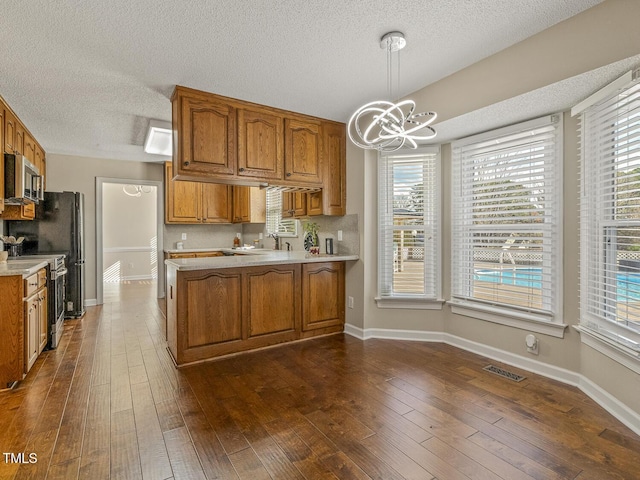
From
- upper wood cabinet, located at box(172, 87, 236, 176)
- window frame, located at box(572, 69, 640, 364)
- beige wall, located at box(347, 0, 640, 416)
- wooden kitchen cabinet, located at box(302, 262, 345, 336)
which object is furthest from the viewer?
wooden kitchen cabinet, located at box(302, 262, 345, 336)

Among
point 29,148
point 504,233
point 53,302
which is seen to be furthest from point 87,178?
point 504,233

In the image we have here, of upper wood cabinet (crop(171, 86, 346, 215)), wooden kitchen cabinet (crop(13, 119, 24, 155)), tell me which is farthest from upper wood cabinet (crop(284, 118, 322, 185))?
wooden kitchen cabinet (crop(13, 119, 24, 155))

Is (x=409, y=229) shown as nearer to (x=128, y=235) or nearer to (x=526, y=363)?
(x=526, y=363)

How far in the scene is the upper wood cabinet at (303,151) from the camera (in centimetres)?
363

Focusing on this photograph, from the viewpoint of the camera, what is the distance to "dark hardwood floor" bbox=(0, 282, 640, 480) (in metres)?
1.70

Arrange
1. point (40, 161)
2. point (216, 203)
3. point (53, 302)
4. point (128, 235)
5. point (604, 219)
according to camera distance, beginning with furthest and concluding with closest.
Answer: point (128, 235) < point (216, 203) < point (40, 161) < point (53, 302) < point (604, 219)

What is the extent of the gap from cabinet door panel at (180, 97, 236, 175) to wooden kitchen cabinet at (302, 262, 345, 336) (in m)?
1.34

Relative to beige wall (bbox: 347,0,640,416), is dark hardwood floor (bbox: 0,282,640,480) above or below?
below

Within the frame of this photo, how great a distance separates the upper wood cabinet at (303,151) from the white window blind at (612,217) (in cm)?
232

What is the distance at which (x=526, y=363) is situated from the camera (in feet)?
9.49

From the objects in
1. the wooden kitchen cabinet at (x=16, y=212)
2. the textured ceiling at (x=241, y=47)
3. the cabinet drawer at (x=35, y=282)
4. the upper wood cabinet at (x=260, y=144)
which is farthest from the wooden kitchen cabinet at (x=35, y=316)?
the upper wood cabinet at (x=260, y=144)

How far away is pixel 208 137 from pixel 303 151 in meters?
1.03

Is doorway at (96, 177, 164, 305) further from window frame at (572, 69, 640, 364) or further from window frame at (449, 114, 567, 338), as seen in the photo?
window frame at (572, 69, 640, 364)

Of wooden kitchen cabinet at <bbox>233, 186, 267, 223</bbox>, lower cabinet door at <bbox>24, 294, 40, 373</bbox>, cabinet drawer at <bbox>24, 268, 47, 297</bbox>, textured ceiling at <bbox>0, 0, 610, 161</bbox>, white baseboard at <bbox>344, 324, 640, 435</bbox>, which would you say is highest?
textured ceiling at <bbox>0, 0, 610, 161</bbox>
